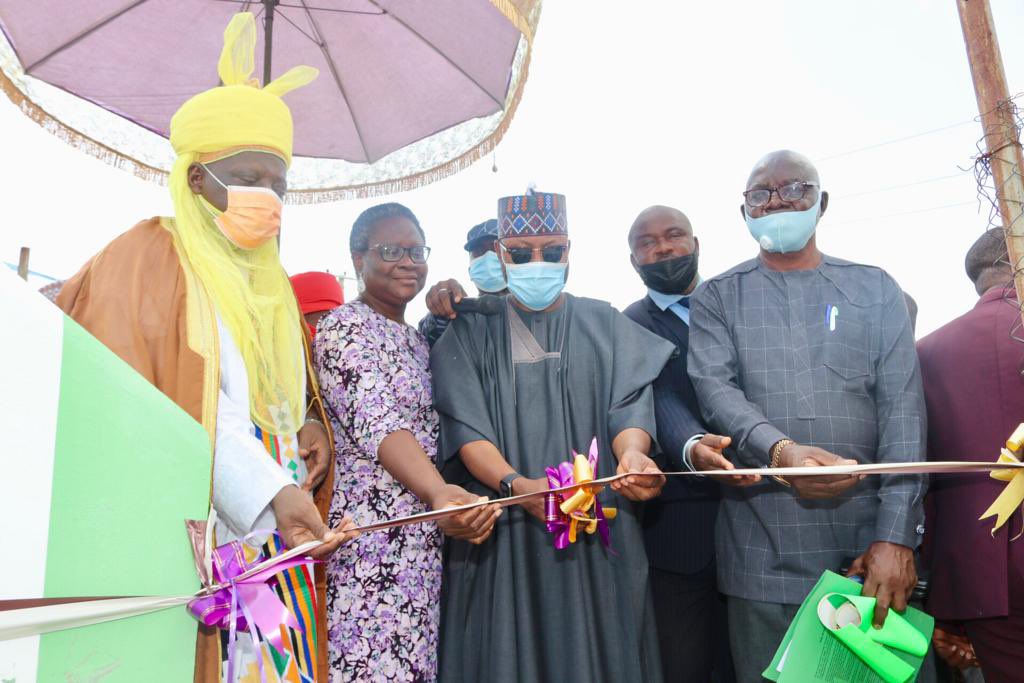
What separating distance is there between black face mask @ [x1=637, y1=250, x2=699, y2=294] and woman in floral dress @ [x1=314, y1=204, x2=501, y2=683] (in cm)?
140

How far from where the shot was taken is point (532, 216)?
3.20 metres

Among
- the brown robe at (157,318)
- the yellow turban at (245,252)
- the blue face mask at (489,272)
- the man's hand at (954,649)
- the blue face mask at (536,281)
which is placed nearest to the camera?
the brown robe at (157,318)

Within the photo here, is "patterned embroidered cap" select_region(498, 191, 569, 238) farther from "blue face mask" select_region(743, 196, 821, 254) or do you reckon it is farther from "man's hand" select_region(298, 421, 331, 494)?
"man's hand" select_region(298, 421, 331, 494)

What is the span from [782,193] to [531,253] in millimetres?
1005

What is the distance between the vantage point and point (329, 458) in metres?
2.82

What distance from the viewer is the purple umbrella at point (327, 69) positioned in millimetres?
3773

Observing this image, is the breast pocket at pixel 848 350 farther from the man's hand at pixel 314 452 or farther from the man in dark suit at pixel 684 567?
the man's hand at pixel 314 452

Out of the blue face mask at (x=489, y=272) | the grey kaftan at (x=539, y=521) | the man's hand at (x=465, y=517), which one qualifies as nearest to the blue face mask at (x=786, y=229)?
the grey kaftan at (x=539, y=521)

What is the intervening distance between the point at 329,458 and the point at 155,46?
8.14ft

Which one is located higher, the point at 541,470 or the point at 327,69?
the point at 327,69

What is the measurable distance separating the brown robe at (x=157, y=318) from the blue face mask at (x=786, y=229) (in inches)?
80.8

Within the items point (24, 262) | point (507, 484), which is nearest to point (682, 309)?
point (507, 484)

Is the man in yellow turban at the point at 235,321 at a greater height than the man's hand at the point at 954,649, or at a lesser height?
greater

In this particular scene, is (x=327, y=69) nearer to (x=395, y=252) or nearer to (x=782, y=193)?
(x=395, y=252)
